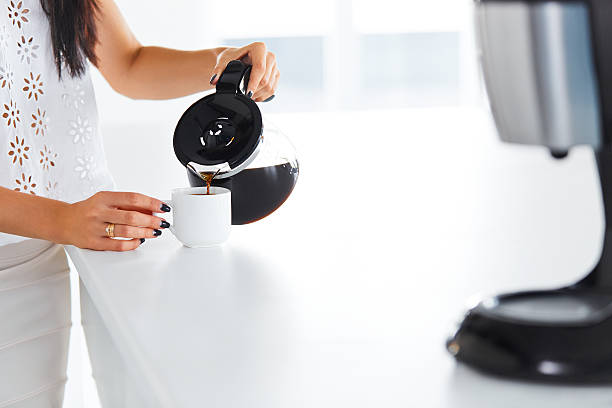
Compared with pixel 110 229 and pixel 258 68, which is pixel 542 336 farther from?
pixel 258 68

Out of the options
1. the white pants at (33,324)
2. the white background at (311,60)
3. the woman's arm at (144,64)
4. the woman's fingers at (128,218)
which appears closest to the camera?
the woman's fingers at (128,218)

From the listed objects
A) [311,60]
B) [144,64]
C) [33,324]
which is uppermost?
[311,60]

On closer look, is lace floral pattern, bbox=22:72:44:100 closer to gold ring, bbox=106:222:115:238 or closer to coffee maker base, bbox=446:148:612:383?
gold ring, bbox=106:222:115:238

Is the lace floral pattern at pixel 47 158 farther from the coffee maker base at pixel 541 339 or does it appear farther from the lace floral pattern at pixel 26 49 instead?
the coffee maker base at pixel 541 339

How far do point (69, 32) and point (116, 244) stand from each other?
0.59 metres

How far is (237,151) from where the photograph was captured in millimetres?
994

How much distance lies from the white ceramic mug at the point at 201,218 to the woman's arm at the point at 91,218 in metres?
0.03

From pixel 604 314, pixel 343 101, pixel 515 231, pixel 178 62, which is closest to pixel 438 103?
pixel 343 101

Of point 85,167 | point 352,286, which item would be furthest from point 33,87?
point 352,286

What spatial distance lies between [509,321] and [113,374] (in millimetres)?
665

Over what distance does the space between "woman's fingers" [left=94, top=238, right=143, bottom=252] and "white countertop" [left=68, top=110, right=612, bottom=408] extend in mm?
15

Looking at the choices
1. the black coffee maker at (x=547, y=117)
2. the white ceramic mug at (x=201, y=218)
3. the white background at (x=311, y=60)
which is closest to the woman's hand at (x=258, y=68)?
the white ceramic mug at (x=201, y=218)

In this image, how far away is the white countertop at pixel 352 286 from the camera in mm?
543

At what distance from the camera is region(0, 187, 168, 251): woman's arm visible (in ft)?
3.17
